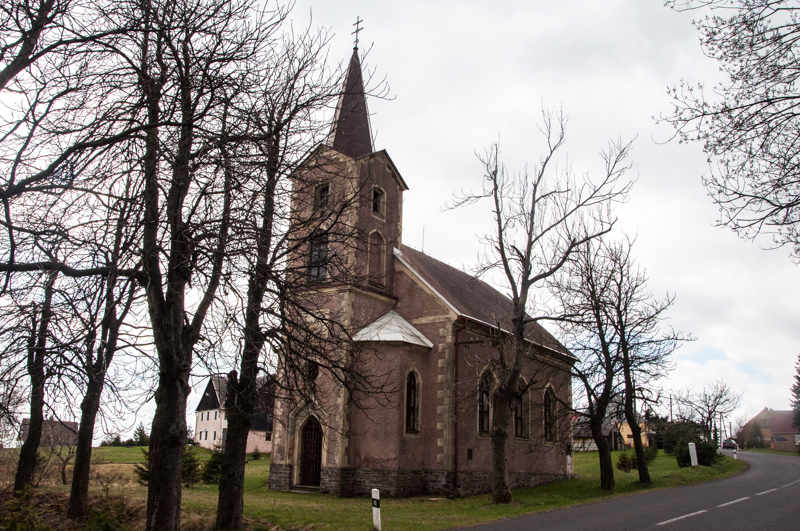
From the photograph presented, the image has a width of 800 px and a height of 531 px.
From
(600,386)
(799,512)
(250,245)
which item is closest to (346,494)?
(600,386)

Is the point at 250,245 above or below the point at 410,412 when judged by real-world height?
above

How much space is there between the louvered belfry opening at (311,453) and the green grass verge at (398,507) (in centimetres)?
112

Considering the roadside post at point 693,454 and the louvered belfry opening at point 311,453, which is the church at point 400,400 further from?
the roadside post at point 693,454

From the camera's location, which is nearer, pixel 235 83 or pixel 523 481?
pixel 235 83

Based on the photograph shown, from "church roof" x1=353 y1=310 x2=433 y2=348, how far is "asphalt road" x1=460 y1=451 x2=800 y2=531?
7.90 meters

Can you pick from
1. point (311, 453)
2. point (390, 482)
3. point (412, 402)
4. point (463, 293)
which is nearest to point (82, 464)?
point (311, 453)

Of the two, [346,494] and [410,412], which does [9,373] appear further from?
[410,412]

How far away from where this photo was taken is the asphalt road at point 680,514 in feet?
36.2

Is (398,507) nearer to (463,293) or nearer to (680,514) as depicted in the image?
(680,514)

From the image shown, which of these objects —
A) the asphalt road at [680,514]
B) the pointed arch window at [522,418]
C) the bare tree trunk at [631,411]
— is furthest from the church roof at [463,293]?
the asphalt road at [680,514]

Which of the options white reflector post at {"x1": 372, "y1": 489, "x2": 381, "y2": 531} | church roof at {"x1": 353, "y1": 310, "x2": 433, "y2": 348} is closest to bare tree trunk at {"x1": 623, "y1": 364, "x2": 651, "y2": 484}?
church roof at {"x1": 353, "y1": 310, "x2": 433, "y2": 348}

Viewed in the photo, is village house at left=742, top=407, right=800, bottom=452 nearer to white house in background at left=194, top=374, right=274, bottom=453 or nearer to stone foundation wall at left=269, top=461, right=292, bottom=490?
white house in background at left=194, top=374, right=274, bottom=453

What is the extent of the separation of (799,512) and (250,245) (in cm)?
1267

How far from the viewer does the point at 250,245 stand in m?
8.12
